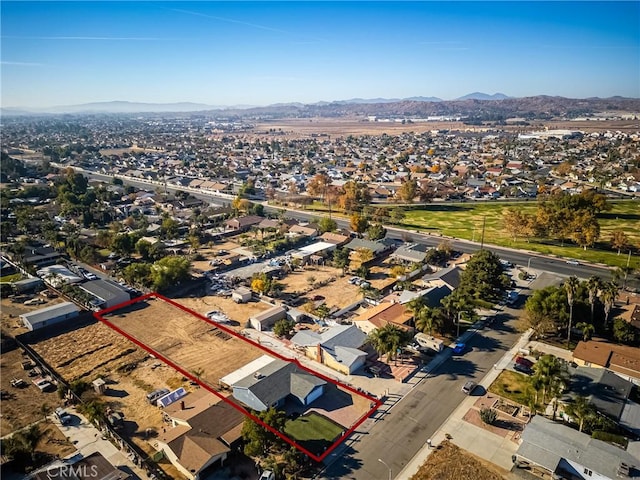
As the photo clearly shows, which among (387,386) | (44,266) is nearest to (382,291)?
(387,386)

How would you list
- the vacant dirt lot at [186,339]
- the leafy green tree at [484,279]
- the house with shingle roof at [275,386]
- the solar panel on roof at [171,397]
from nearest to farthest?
the house with shingle roof at [275,386]
the solar panel on roof at [171,397]
the vacant dirt lot at [186,339]
the leafy green tree at [484,279]

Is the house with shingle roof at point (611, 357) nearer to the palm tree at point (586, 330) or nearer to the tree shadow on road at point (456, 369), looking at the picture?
the palm tree at point (586, 330)

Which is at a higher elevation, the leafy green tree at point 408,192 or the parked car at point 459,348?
the leafy green tree at point 408,192

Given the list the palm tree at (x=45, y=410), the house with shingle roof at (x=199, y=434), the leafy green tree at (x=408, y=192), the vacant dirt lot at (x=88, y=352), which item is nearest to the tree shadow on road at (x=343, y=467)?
the house with shingle roof at (x=199, y=434)

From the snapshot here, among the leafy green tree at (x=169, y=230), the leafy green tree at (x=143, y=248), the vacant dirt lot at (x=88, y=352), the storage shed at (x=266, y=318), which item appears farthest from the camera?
the leafy green tree at (x=169, y=230)

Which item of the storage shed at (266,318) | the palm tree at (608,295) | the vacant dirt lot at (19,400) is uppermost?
the palm tree at (608,295)

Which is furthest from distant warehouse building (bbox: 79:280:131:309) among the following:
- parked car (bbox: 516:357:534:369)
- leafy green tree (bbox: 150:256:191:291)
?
parked car (bbox: 516:357:534:369)
